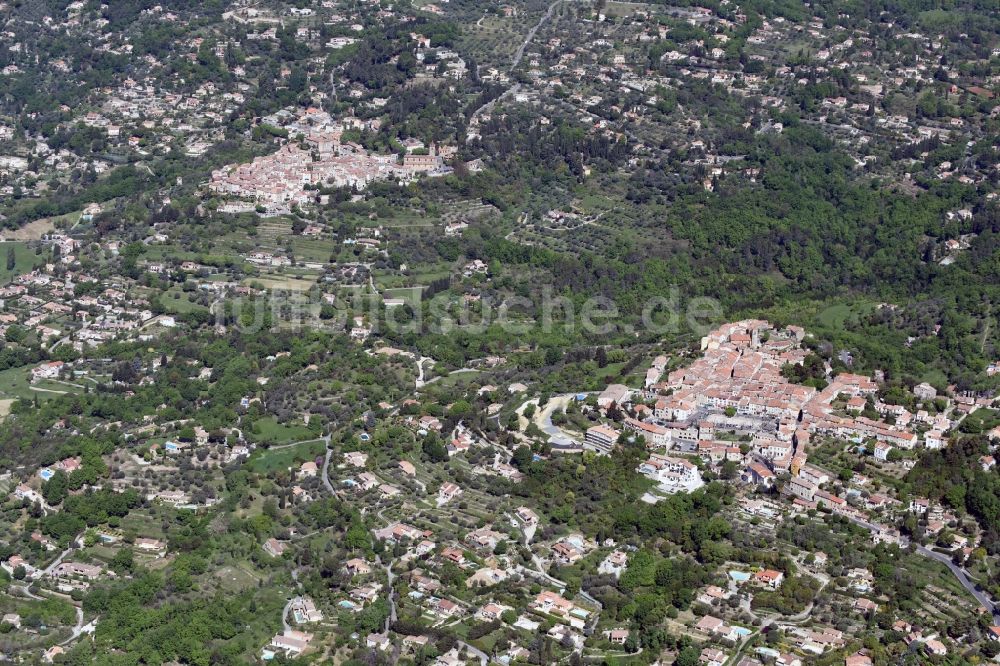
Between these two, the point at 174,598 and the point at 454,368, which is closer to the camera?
the point at 174,598

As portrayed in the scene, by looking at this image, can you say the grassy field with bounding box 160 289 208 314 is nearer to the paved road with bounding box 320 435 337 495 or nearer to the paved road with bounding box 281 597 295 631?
the paved road with bounding box 320 435 337 495

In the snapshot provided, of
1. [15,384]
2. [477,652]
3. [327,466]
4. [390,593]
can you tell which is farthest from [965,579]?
[15,384]

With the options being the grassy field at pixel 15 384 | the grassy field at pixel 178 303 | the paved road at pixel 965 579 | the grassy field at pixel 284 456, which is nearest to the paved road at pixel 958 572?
the paved road at pixel 965 579

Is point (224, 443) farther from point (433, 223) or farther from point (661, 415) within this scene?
point (433, 223)

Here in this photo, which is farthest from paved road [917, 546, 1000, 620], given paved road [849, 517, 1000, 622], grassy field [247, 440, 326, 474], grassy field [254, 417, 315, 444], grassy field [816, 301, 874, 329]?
grassy field [254, 417, 315, 444]

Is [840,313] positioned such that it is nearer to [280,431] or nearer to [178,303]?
[280,431]

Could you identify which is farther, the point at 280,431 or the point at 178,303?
the point at 178,303

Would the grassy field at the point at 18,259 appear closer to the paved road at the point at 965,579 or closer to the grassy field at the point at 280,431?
the grassy field at the point at 280,431

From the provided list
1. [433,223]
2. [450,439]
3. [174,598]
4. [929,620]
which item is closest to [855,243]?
[433,223]
